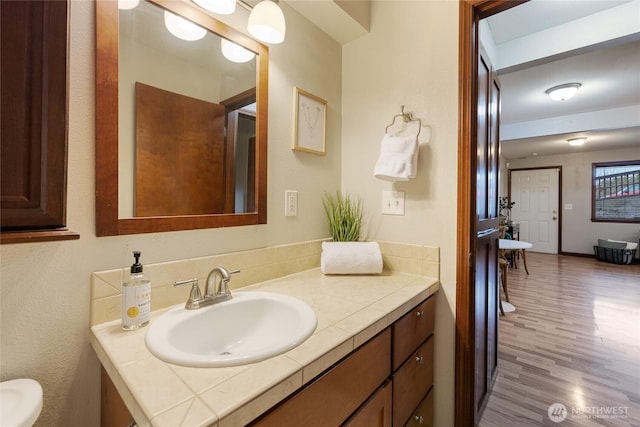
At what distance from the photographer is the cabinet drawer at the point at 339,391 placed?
60cm

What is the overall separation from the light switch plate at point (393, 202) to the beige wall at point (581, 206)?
681 cm

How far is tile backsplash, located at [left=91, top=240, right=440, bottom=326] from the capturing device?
0.81 m

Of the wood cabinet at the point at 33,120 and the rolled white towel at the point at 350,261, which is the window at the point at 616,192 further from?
the wood cabinet at the point at 33,120

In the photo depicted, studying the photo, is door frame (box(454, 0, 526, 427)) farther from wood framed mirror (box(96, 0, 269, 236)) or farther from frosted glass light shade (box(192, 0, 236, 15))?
frosted glass light shade (box(192, 0, 236, 15))

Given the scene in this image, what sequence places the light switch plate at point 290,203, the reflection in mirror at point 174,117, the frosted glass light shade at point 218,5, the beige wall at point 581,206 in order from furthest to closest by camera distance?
the beige wall at point 581,206, the light switch plate at point 290,203, the frosted glass light shade at point 218,5, the reflection in mirror at point 174,117

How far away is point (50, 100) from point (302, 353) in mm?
783

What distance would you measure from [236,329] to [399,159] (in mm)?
1026

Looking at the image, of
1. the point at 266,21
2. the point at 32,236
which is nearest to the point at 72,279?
the point at 32,236

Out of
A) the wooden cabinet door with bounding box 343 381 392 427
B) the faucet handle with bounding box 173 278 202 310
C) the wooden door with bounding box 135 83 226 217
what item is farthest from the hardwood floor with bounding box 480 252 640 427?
the wooden door with bounding box 135 83 226 217

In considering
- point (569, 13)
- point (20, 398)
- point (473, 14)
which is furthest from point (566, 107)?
point (20, 398)

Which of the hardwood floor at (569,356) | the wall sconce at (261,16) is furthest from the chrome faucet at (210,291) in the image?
the hardwood floor at (569,356)

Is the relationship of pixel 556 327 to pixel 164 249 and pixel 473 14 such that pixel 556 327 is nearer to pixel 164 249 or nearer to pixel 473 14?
pixel 473 14

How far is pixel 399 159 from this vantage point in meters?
1.33

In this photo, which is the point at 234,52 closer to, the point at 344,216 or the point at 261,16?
the point at 261,16
